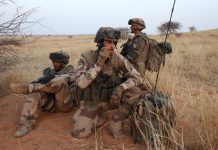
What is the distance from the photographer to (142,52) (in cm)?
615

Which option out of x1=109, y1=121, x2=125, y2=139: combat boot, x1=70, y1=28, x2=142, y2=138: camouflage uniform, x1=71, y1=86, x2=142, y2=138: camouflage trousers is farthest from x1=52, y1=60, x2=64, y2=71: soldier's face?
x1=109, y1=121, x2=125, y2=139: combat boot

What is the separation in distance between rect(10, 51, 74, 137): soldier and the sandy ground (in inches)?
4.1

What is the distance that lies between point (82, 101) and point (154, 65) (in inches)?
58.9

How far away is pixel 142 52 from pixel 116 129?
185 cm

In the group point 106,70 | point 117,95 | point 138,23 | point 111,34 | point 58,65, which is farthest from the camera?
point 138,23

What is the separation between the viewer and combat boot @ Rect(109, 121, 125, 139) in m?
4.62

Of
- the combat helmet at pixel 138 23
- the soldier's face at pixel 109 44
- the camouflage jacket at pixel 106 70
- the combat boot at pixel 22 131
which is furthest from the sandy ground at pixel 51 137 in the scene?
the combat helmet at pixel 138 23

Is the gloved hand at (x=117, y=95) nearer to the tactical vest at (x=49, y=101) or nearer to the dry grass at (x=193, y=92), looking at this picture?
the dry grass at (x=193, y=92)

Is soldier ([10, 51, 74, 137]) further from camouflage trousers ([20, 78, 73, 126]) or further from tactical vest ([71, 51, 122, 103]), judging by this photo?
tactical vest ([71, 51, 122, 103])

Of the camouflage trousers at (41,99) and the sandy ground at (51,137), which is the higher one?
the camouflage trousers at (41,99)

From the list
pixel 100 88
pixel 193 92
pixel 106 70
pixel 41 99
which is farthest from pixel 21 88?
pixel 193 92

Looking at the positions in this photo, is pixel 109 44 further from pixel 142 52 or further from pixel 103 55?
pixel 142 52

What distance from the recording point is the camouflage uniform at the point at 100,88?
4.73 m

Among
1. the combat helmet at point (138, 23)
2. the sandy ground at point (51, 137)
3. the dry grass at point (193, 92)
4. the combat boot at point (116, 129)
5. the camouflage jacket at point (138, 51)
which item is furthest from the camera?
the combat helmet at point (138, 23)
